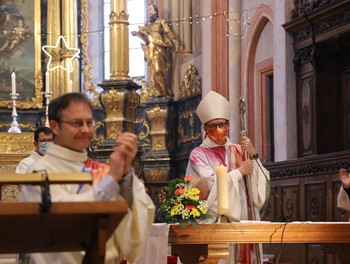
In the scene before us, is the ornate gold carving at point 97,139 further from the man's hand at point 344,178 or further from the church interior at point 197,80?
the man's hand at point 344,178

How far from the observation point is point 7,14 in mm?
17766

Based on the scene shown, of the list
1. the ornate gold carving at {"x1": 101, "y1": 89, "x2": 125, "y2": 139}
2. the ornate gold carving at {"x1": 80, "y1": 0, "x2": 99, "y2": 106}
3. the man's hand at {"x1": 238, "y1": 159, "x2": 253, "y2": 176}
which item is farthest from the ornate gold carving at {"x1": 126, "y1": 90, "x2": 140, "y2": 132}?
the man's hand at {"x1": 238, "y1": 159, "x2": 253, "y2": 176}

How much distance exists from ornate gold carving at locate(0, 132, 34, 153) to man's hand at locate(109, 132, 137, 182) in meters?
12.0

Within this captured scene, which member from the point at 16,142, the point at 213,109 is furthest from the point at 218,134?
the point at 16,142

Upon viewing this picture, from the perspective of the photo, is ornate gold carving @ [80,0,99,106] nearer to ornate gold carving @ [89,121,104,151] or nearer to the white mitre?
ornate gold carving @ [89,121,104,151]

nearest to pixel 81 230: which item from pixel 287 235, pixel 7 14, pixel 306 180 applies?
pixel 287 235

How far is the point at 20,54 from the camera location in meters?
17.8

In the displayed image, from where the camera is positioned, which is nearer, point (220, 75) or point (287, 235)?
point (287, 235)

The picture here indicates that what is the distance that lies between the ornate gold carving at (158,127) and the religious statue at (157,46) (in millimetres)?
316

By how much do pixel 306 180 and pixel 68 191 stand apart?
269 inches

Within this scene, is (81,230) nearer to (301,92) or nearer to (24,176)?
(24,176)

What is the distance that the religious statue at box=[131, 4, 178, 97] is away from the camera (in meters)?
17.0

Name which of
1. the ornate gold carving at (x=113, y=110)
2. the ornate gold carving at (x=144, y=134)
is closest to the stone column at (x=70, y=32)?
the ornate gold carving at (x=144, y=134)

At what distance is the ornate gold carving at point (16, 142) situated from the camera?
15469 millimetres
